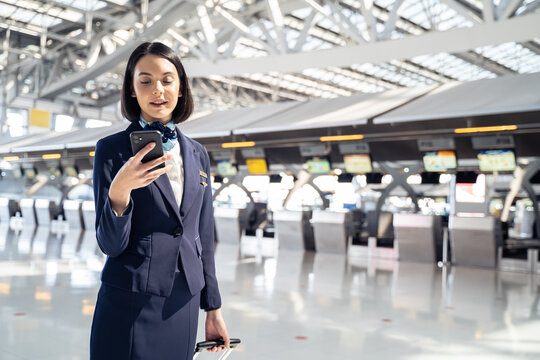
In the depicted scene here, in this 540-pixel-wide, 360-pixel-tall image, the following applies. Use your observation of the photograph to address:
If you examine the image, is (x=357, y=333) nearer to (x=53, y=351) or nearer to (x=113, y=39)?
(x=53, y=351)

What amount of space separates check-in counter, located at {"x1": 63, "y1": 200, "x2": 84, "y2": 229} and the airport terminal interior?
0.08 meters

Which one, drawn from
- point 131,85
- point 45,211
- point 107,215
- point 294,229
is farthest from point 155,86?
point 45,211

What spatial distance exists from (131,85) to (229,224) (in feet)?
48.8

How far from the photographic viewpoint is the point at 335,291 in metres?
8.10

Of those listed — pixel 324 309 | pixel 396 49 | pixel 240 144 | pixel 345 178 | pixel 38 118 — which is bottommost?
pixel 324 309

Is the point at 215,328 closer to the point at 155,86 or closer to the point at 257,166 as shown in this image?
the point at 155,86

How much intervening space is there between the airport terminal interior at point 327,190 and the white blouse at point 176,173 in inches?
127

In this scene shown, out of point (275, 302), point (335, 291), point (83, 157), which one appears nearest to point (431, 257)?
point (335, 291)

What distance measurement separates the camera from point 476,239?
12000 millimetres

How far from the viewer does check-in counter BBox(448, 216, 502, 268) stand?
11852 mm

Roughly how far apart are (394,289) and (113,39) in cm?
1741

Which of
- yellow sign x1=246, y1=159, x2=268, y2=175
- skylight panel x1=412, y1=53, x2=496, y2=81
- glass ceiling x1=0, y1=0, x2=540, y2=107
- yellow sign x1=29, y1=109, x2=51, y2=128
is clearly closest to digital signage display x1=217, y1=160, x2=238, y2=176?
yellow sign x1=246, y1=159, x2=268, y2=175

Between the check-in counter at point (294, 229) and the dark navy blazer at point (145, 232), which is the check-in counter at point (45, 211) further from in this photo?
the dark navy blazer at point (145, 232)

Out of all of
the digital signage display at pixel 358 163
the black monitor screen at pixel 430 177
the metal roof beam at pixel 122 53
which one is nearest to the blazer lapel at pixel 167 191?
the digital signage display at pixel 358 163
